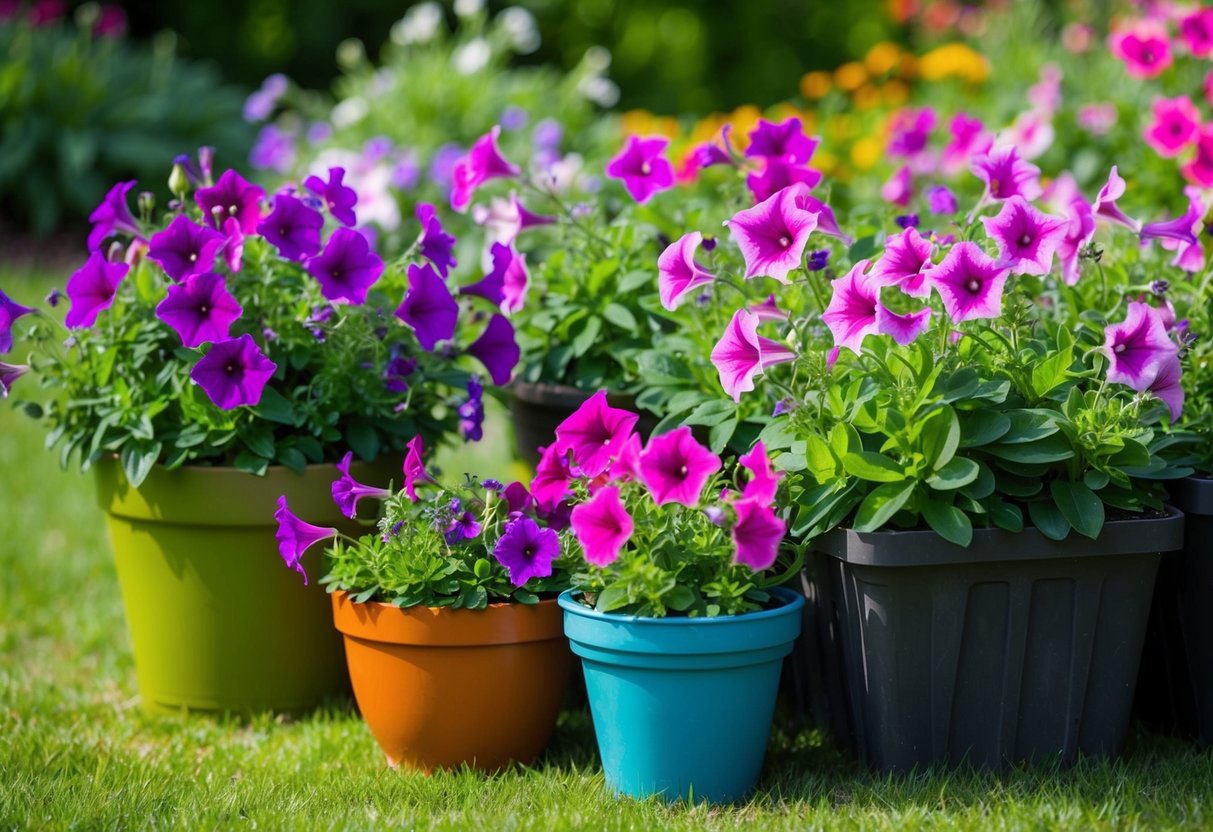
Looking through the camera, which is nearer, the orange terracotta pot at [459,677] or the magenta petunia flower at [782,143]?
the orange terracotta pot at [459,677]

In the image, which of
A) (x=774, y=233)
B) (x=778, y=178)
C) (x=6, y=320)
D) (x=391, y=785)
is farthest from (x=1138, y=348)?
(x=6, y=320)

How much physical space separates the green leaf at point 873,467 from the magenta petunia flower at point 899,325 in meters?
0.19

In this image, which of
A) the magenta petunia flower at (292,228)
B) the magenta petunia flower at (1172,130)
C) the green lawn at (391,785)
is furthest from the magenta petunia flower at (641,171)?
the magenta petunia flower at (1172,130)

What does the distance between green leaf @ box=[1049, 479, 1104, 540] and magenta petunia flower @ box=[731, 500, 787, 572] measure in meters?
0.46

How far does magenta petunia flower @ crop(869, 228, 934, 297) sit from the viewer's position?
6.63 ft

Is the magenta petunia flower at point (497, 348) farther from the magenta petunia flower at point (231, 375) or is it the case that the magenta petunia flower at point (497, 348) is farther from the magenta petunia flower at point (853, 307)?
the magenta petunia flower at point (853, 307)

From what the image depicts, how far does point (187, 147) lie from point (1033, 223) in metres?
6.87

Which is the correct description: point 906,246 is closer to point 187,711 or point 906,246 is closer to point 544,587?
point 544,587

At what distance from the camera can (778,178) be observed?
2439mm

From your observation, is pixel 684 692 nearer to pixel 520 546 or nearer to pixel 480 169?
pixel 520 546

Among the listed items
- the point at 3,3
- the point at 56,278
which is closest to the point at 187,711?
the point at 56,278

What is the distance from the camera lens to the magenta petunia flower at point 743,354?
2090 millimetres

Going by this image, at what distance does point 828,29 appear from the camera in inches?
369

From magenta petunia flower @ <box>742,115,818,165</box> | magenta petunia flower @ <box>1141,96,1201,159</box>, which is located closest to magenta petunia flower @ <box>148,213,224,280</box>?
magenta petunia flower @ <box>742,115,818,165</box>
